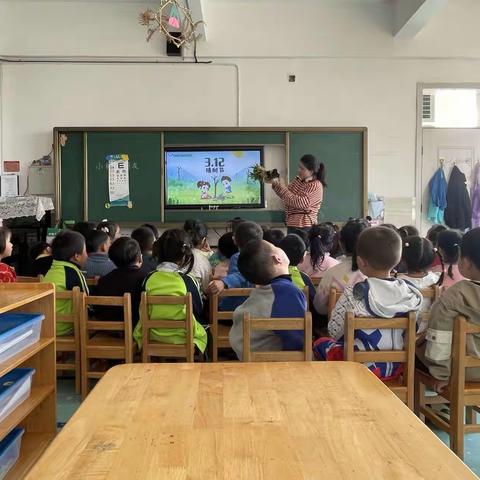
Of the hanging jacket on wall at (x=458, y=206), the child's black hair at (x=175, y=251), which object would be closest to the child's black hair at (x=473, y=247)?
the child's black hair at (x=175, y=251)

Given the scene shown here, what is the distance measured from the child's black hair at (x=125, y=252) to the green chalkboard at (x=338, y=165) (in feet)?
10.3

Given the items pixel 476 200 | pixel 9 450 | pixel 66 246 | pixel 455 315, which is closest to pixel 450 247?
pixel 455 315

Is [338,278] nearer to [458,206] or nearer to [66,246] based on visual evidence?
[66,246]

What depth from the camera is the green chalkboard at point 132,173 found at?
18.4 feet

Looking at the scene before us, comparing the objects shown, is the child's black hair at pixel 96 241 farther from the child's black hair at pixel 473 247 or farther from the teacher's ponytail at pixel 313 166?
the child's black hair at pixel 473 247

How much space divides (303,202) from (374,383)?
3503 mm

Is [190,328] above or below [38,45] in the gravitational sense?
below

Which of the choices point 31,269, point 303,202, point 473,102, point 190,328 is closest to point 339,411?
point 190,328

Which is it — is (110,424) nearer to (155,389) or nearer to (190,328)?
(155,389)

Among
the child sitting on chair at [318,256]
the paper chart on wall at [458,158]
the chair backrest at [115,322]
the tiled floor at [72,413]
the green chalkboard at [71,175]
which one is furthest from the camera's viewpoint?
the paper chart on wall at [458,158]

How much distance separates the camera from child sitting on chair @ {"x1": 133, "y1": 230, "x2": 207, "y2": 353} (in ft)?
8.74

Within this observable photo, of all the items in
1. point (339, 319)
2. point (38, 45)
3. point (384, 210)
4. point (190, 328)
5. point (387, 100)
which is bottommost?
point (190, 328)

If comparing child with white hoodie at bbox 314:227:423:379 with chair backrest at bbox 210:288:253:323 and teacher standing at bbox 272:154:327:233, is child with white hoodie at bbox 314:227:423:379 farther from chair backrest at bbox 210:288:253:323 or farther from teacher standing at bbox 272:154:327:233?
teacher standing at bbox 272:154:327:233

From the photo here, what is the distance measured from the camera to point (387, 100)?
5.79 metres
